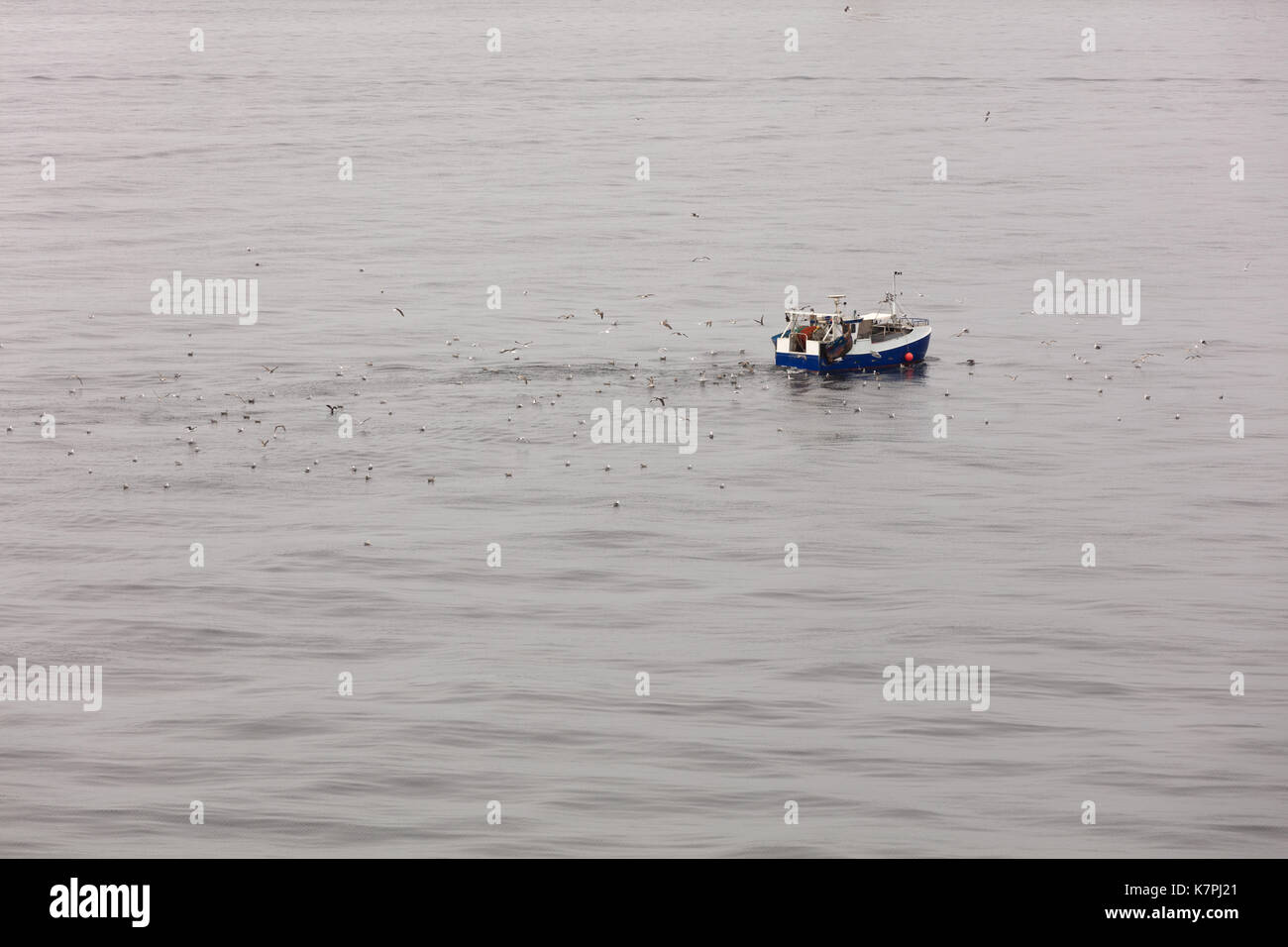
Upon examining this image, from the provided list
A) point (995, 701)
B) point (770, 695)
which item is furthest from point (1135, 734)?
point (770, 695)

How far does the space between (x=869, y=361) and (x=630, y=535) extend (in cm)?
2786

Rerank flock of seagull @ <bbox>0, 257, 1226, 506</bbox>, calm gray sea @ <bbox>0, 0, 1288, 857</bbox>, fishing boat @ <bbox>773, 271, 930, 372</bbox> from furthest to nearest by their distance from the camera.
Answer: fishing boat @ <bbox>773, 271, 930, 372</bbox>
flock of seagull @ <bbox>0, 257, 1226, 506</bbox>
calm gray sea @ <bbox>0, 0, 1288, 857</bbox>

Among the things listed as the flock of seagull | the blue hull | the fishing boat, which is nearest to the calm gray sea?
the flock of seagull

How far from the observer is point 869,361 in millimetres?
80625

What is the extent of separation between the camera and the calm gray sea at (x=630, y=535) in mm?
36844

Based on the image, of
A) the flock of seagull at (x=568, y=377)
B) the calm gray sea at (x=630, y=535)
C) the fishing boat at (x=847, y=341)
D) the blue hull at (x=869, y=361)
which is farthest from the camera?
the blue hull at (x=869, y=361)

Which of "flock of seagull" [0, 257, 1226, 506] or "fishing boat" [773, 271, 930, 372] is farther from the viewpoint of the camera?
"fishing boat" [773, 271, 930, 372]

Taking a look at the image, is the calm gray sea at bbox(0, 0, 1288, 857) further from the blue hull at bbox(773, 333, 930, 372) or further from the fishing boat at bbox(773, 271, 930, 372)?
the fishing boat at bbox(773, 271, 930, 372)

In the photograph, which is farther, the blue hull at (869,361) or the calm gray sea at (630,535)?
the blue hull at (869,361)

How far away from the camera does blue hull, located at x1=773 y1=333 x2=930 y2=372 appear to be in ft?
258

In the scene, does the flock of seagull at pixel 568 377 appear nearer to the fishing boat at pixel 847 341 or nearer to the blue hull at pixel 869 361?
the blue hull at pixel 869 361

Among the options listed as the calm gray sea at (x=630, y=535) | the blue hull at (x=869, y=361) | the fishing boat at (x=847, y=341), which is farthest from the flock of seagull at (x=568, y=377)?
the fishing boat at (x=847, y=341)

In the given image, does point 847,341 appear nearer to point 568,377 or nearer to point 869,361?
point 869,361

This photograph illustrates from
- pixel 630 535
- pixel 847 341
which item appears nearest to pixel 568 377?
pixel 847 341
